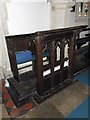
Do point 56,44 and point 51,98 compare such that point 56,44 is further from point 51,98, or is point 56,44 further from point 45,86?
point 51,98

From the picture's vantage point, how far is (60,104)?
1.79 metres

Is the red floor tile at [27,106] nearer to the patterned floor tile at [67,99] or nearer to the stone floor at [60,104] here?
the stone floor at [60,104]

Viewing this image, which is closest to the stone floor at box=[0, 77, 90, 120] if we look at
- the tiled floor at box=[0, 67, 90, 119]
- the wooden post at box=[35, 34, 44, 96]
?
the tiled floor at box=[0, 67, 90, 119]

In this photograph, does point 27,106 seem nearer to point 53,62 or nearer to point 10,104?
point 10,104

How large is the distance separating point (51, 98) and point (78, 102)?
1.22 feet

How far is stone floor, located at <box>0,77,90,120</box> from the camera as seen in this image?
162 centimetres

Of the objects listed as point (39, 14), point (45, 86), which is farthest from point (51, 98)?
→ point (39, 14)

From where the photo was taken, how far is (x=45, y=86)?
188cm

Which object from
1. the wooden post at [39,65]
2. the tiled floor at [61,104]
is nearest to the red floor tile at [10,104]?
the tiled floor at [61,104]

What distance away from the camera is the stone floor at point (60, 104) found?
5.32 ft

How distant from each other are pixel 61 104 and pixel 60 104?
13 mm

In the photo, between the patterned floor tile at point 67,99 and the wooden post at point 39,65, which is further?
the patterned floor tile at point 67,99

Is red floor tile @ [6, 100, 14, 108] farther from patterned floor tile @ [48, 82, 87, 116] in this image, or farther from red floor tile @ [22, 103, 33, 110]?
patterned floor tile @ [48, 82, 87, 116]

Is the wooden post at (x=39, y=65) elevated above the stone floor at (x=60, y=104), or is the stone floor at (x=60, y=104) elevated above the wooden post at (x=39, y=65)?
the wooden post at (x=39, y=65)
